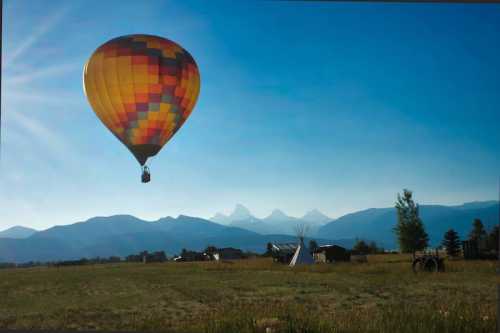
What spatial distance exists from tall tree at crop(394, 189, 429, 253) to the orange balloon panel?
32.0 meters

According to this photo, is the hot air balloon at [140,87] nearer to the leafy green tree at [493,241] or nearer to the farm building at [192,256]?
the leafy green tree at [493,241]

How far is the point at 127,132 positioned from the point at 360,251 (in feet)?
98.8

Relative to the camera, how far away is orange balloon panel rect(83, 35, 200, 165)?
18406 millimetres

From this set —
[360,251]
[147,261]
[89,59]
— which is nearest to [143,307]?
[89,59]

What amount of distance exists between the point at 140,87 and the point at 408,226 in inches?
1374

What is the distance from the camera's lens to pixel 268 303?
13031mm

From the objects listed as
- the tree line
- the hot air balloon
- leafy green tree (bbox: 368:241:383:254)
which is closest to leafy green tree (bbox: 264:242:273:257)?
leafy green tree (bbox: 368:241:383:254)

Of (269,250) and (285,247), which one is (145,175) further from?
(269,250)

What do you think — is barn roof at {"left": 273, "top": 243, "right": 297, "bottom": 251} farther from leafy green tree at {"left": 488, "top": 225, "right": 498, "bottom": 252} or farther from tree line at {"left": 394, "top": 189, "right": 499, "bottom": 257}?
leafy green tree at {"left": 488, "top": 225, "right": 498, "bottom": 252}

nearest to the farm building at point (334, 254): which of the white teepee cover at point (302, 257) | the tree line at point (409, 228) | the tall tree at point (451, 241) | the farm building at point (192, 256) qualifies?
the white teepee cover at point (302, 257)

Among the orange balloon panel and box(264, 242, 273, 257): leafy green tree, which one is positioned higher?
the orange balloon panel

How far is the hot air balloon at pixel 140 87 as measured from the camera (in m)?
18.4

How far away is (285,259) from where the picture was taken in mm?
38469

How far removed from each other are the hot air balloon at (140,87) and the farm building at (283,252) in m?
20.8
